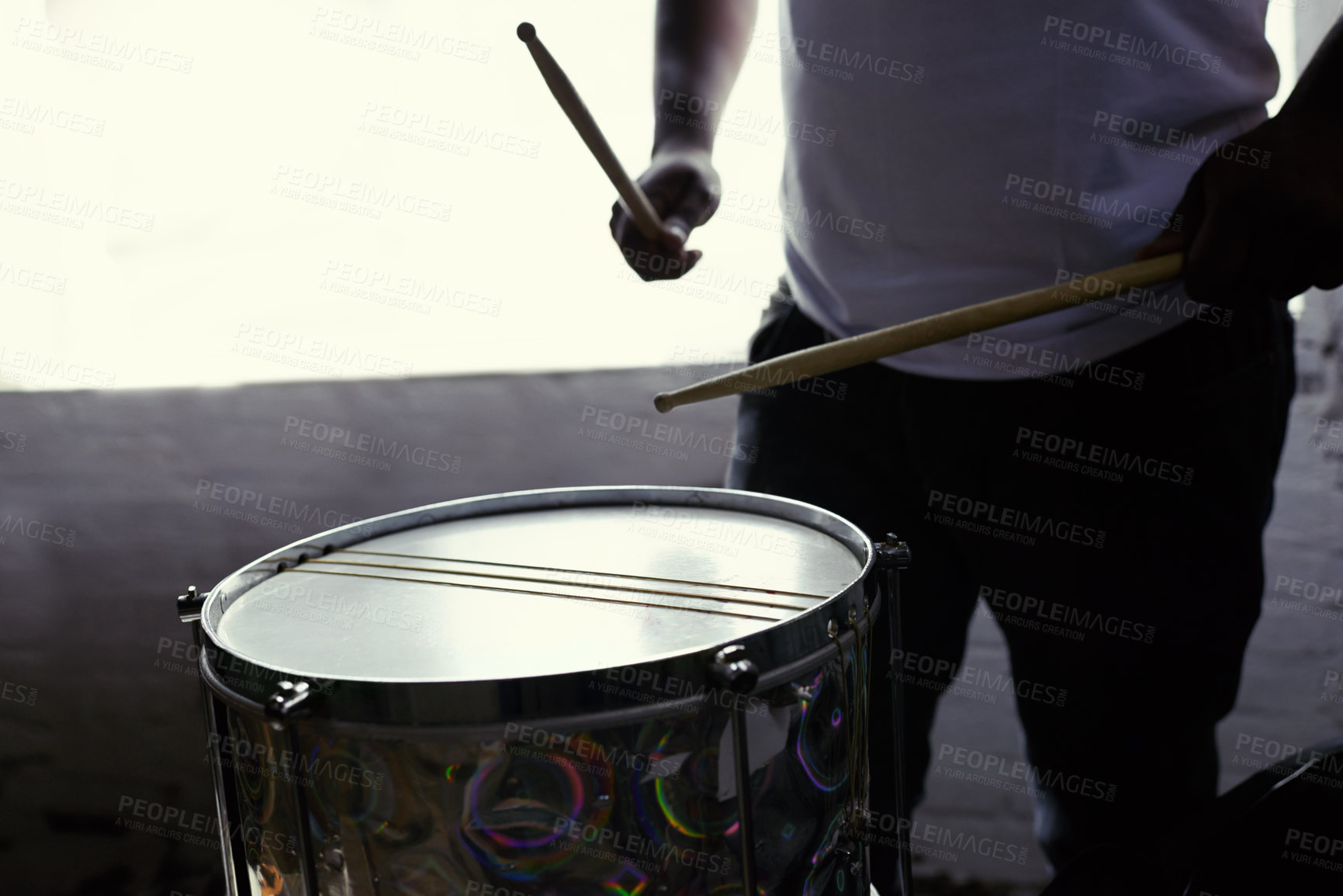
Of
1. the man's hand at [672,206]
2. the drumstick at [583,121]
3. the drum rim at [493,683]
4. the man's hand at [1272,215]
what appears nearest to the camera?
the drum rim at [493,683]

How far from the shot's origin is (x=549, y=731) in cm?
46

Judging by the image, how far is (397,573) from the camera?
0.70 metres


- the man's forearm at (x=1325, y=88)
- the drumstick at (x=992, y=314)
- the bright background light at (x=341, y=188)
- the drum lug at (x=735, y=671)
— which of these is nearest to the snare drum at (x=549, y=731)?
the drum lug at (x=735, y=671)

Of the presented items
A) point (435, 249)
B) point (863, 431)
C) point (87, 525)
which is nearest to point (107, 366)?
point (87, 525)

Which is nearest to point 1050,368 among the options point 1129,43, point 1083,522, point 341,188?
point 1083,522

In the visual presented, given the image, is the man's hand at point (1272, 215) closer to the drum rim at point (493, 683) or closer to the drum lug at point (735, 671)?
the drum rim at point (493, 683)

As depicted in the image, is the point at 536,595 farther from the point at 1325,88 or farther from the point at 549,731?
the point at 1325,88

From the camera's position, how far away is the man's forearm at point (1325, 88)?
2.07 ft

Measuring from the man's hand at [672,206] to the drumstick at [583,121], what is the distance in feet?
0.23

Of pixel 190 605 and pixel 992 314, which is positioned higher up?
pixel 992 314

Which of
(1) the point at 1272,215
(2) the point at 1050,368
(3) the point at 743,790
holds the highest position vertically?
(1) the point at 1272,215

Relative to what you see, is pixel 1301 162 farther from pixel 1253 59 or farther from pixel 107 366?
pixel 107 366

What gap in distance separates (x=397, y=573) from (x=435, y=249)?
815mm

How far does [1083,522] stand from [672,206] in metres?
0.46
